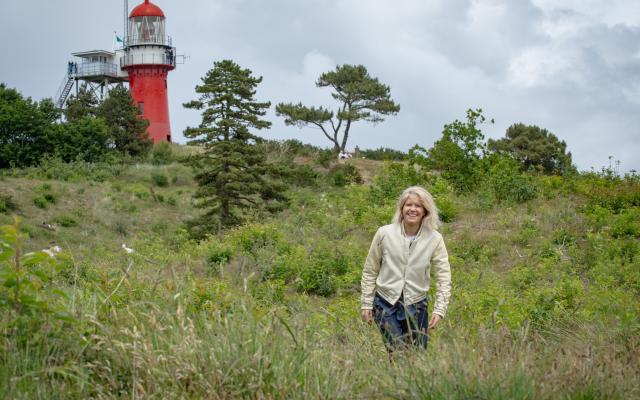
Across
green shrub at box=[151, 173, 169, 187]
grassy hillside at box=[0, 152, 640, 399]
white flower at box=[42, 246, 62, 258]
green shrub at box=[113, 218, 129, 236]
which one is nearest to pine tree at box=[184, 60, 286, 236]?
green shrub at box=[113, 218, 129, 236]

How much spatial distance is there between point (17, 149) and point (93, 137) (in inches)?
159

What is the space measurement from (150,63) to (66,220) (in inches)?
900

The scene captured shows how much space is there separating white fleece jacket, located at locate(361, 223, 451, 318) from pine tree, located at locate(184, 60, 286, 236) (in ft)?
76.8

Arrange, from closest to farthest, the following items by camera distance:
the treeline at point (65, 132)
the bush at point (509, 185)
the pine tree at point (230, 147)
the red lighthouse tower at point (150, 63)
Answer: the bush at point (509, 185), the pine tree at point (230, 147), the treeline at point (65, 132), the red lighthouse tower at point (150, 63)

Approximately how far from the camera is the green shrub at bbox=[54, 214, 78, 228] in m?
30.5

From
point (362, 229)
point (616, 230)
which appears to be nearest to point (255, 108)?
point (362, 229)

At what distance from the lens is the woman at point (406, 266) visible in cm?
538

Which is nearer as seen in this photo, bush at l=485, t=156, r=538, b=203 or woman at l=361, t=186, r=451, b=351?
woman at l=361, t=186, r=451, b=351

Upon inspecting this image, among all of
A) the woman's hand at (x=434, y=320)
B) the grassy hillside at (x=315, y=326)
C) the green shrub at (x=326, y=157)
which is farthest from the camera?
the green shrub at (x=326, y=157)

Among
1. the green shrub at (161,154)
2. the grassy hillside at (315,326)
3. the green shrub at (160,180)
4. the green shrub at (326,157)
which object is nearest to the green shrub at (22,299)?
the grassy hillside at (315,326)

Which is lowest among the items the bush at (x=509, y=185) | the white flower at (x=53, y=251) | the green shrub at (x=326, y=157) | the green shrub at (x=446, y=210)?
the white flower at (x=53, y=251)

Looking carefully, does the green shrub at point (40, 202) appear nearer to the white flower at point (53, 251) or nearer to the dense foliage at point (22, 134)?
the dense foliage at point (22, 134)

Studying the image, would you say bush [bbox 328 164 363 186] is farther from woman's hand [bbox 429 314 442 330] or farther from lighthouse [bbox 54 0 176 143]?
woman's hand [bbox 429 314 442 330]

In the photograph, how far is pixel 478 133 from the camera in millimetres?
17516
